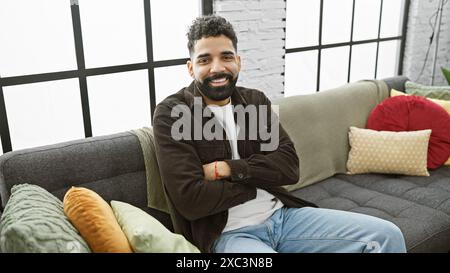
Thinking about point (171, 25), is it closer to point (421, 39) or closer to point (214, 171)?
point (214, 171)

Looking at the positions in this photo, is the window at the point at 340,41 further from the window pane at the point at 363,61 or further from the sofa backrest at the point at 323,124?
the sofa backrest at the point at 323,124

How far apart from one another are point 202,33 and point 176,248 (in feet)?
2.59

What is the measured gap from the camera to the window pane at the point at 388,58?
3477 millimetres

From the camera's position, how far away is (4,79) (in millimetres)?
1742

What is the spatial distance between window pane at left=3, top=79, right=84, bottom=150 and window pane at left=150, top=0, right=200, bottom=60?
0.50 metres

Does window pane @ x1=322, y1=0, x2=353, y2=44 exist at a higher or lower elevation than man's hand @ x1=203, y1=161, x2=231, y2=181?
higher

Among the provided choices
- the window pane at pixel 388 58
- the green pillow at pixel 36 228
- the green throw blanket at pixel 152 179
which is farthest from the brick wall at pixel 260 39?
the green pillow at pixel 36 228

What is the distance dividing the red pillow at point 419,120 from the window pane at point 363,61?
955 millimetres

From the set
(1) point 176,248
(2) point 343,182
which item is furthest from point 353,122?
(1) point 176,248

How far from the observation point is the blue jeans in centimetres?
143

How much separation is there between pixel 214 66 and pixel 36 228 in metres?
0.84

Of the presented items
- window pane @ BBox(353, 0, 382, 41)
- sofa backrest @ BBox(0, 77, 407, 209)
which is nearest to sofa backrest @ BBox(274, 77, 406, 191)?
sofa backrest @ BBox(0, 77, 407, 209)

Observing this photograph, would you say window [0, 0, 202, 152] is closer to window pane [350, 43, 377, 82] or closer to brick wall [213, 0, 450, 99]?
brick wall [213, 0, 450, 99]

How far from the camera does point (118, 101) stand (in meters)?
2.13
